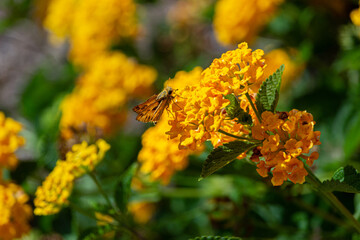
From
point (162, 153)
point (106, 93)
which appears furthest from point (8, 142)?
point (106, 93)

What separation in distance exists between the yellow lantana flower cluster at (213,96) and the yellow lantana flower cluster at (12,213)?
2.77ft

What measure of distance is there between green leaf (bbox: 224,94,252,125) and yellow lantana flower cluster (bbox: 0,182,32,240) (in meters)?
0.97

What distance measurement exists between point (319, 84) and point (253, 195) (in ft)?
3.00

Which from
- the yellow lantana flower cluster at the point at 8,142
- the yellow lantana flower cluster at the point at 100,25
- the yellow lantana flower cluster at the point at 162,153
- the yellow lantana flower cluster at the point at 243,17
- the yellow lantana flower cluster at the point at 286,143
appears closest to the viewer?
the yellow lantana flower cluster at the point at 286,143

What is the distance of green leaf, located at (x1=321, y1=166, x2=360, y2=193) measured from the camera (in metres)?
1.08

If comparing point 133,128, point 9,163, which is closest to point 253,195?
point 9,163

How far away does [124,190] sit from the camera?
1.64m

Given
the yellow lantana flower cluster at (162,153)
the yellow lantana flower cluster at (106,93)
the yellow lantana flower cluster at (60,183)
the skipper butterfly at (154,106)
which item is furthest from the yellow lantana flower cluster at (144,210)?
the skipper butterfly at (154,106)

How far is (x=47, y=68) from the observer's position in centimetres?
389

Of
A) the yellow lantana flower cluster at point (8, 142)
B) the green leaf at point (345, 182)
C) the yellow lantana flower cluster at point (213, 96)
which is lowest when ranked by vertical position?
the green leaf at point (345, 182)

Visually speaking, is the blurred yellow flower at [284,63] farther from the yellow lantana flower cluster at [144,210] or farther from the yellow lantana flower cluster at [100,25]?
the yellow lantana flower cluster at [144,210]

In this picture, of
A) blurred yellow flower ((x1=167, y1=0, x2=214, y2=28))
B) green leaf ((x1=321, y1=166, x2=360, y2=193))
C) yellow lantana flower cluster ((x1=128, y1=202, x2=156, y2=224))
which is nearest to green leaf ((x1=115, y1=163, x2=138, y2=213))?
green leaf ((x1=321, y1=166, x2=360, y2=193))

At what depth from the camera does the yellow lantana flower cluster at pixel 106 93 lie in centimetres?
255

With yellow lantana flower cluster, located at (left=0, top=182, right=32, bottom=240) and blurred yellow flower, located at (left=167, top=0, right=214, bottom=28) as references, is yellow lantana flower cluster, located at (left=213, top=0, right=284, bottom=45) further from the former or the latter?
yellow lantana flower cluster, located at (left=0, top=182, right=32, bottom=240)
